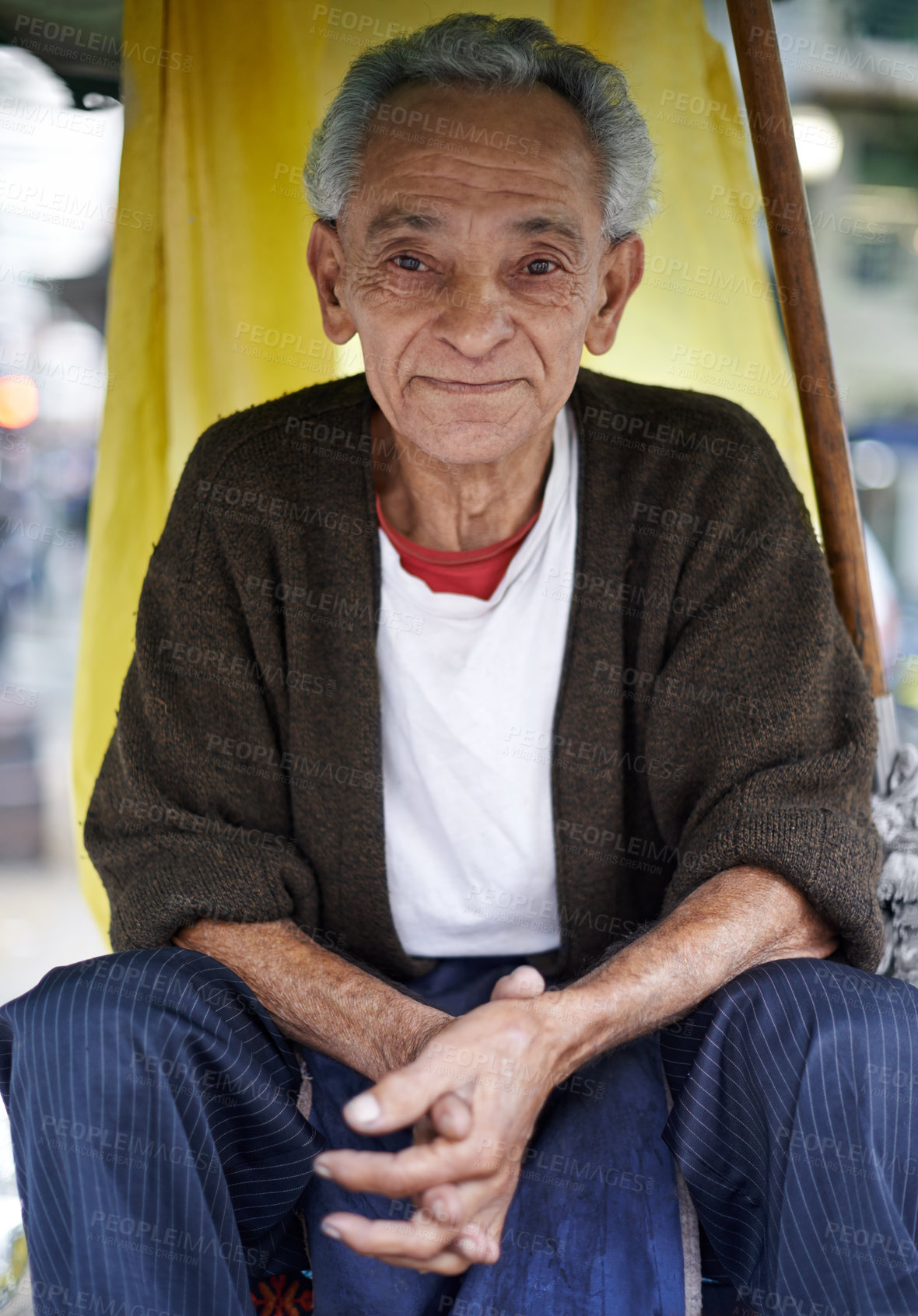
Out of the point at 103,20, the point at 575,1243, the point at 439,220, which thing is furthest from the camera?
the point at 103,20

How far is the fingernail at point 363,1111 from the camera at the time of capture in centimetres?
101

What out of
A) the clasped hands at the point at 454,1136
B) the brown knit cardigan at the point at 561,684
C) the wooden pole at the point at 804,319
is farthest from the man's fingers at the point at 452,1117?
the wooden pole at the point at 804,319

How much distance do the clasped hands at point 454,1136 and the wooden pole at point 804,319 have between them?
0.93 m

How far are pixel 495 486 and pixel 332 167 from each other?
20.1 inches

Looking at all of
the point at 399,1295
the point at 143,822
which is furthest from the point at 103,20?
the point at 399,1295

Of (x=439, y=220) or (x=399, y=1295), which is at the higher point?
(x=439, y=220)

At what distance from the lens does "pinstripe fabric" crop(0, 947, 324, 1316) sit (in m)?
1.09

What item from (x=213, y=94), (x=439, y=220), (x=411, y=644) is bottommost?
(x=411, y=644)

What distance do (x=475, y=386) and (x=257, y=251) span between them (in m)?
0.72

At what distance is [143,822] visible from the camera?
1.45 meters

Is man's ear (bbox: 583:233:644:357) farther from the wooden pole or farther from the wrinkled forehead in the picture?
the wooden pole

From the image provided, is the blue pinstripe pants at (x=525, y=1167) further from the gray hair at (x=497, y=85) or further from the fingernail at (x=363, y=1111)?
the gray hair at (x=497, y=85)

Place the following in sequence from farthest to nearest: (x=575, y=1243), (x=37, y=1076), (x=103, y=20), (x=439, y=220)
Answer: (x=103, y=20) → (x=439, y=220) → (x=575, y=1243) → (x=37, y=1076)

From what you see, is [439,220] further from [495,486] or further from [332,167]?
[495,486]
